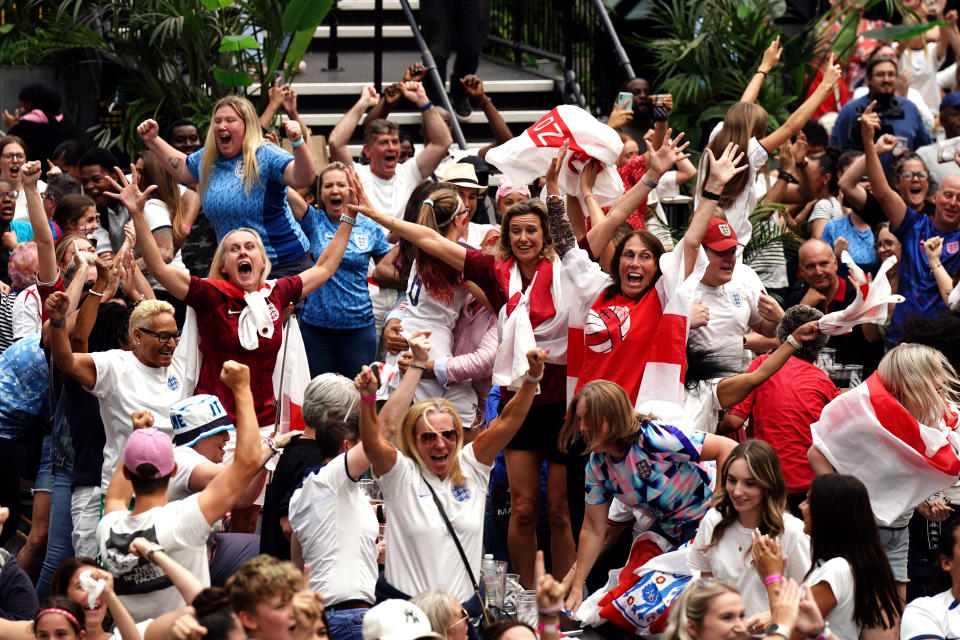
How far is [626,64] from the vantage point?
11625 millimetres

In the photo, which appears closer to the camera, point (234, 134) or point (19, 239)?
point (234, 134)

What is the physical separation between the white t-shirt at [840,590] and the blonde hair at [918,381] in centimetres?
117

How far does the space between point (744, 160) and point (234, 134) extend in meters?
2.83

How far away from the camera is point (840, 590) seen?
570 centimetres

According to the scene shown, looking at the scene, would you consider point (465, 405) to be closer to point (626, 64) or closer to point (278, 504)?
point (278, 504)

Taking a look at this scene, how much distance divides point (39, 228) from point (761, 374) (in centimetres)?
379

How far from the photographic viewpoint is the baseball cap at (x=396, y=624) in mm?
4930

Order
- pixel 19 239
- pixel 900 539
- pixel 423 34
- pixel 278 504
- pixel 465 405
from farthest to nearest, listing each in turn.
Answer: pixel 423 34, pixel 19 239, pixel 465 405, pixel 900 539, pixel 278 504

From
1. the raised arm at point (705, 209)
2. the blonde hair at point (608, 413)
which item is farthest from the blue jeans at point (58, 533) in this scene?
the raised arm at point (705, 209)

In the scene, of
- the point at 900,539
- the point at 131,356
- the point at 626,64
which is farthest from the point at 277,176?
the point at 626,64

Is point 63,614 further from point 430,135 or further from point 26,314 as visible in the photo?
point 430,135

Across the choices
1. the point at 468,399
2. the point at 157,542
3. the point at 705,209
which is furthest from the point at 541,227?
the point at 157,542

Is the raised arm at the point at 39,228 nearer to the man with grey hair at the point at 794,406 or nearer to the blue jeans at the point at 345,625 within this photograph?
the blue jeans at the point at 345,625

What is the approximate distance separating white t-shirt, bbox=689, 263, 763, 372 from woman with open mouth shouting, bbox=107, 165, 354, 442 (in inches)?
82.8
